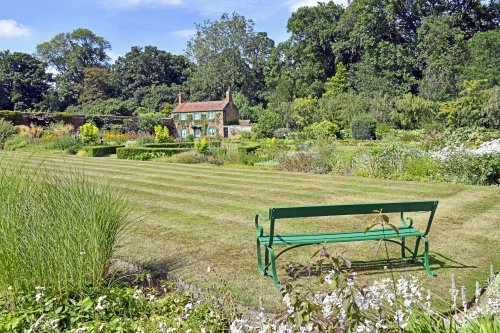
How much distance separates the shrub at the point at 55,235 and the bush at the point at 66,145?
68.0 ft

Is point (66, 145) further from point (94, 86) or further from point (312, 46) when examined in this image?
point (94, 86)

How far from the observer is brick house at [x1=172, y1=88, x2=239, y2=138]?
1813 inches

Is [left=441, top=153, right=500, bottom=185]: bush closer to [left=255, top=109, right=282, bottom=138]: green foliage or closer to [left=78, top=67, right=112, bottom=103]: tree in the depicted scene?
[left=255, top=109, right=282, bottom=138]: green foliage

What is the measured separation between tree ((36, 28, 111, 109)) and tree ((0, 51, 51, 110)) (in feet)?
15.9

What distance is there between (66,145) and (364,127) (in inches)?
840

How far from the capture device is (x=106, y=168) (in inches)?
550

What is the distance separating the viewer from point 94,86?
6091 centimetres

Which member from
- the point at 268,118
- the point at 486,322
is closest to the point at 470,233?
the point at 486,322

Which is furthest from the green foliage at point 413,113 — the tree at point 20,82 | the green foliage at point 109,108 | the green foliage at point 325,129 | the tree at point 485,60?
the tree at point 20,82

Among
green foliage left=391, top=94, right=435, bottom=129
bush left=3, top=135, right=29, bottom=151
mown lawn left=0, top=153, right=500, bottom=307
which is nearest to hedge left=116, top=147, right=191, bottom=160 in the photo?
bush left=3, top=135, right=29, bottom=151

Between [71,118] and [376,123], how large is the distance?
27.8m

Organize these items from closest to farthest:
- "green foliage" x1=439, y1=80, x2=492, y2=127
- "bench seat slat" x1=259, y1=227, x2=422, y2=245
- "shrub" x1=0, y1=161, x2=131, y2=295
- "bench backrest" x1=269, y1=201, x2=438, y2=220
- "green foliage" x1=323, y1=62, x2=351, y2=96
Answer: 1. "shrub" x1=0, y1=161, x2=131, y2=295
2. "bench backrest" x1=269, y1=201, x2=438, y2=220
3. "bench seat slat" x1=259, y1=227, x2=422, y2=245
4. "green foliage" x1=439, y1=80, x2=492, y2=127
5. "green foliage" x1=323, y1=62, x2=351, y2=96

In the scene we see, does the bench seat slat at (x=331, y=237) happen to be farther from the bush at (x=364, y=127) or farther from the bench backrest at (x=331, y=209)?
the bush at (x=364, y=127)

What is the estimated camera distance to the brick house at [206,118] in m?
46.1
